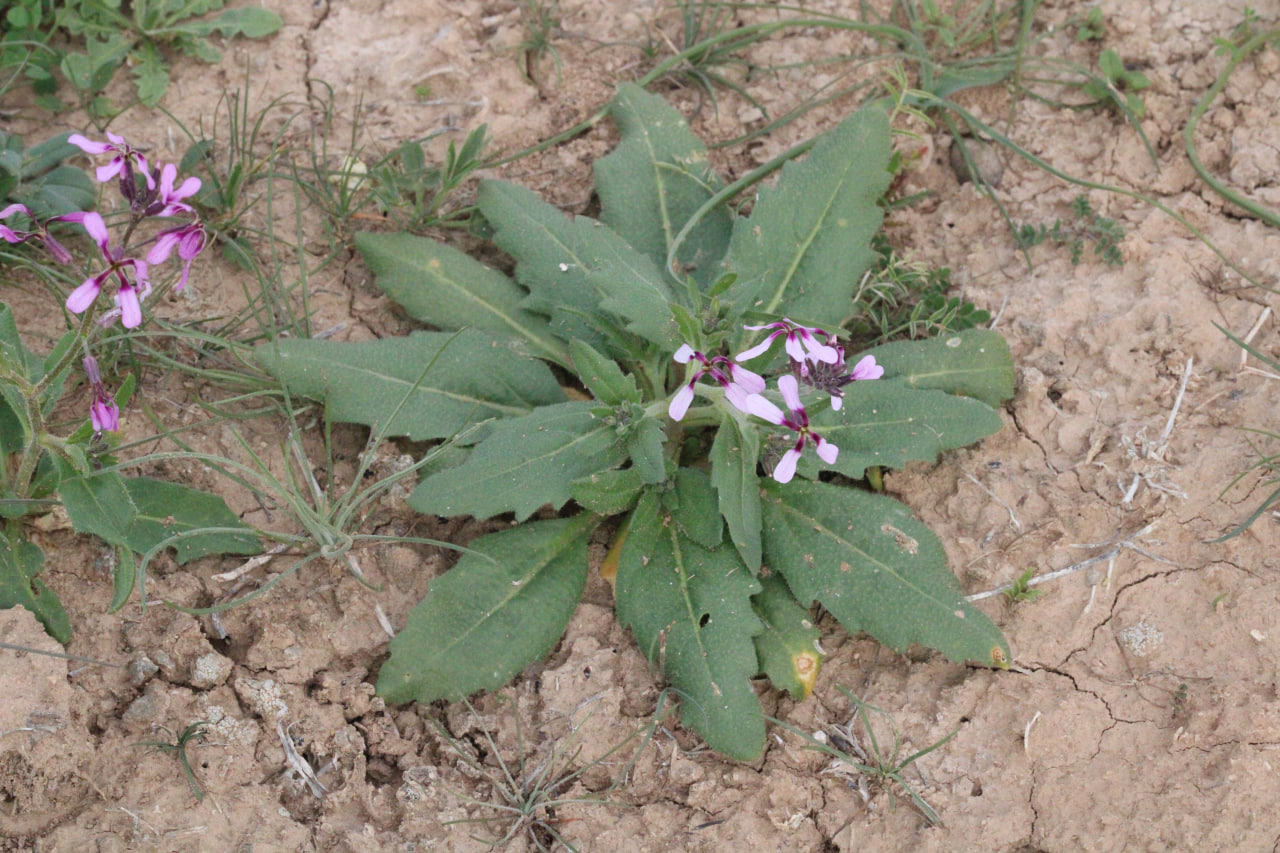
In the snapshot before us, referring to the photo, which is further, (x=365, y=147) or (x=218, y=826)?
(x=365, y=147)

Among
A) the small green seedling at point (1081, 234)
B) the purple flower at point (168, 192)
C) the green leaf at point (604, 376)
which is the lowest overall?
the green leaf at point (604, 376)

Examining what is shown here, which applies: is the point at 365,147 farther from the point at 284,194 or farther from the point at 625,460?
the point at 625,460

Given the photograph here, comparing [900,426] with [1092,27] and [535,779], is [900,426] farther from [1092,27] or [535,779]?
[1092,27]

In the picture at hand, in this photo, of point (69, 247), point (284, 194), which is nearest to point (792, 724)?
point (284, 194)

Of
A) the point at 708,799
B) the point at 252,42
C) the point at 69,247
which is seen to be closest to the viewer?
the point at 708,799

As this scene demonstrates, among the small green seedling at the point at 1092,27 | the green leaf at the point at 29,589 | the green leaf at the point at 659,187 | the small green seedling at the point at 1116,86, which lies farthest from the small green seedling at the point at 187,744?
the small green seedling at the point at 1092,27

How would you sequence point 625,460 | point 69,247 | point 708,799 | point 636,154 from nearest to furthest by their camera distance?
point 708,799, point 625,460, point 69,247, point 636,154

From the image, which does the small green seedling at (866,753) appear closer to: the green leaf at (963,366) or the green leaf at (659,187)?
the green leaf at (963,366)
